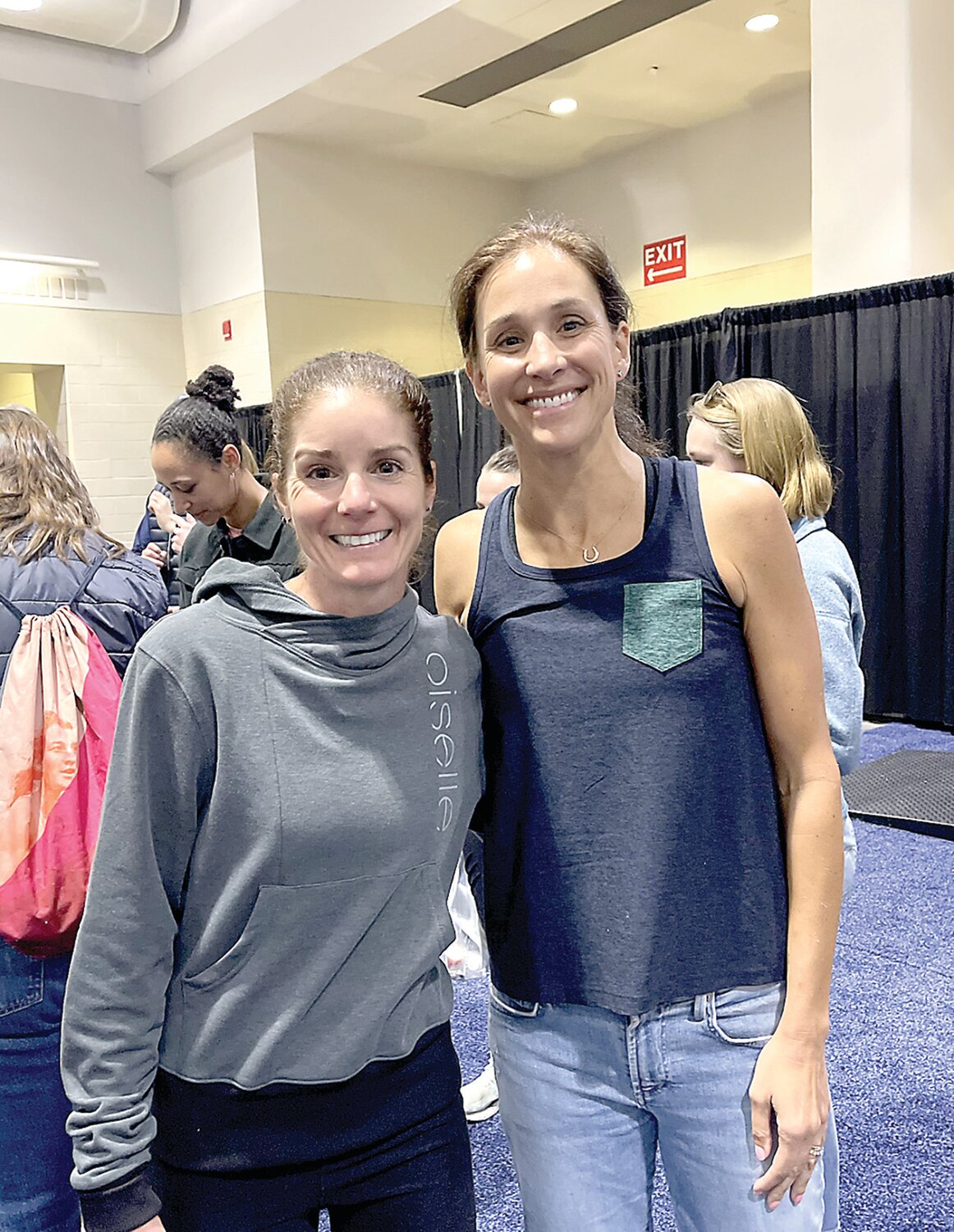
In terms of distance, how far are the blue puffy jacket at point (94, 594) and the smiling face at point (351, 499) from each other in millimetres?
598

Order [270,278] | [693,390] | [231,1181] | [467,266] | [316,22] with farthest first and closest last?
[270,278], [316,22], [693,390], [467,266], [231,1181]

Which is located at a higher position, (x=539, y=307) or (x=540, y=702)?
(x=539, y=307)

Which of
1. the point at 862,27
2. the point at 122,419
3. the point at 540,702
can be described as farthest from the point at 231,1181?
the point at 122,419

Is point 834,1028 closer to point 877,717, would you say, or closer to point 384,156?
point 877,717

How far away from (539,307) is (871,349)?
444cm

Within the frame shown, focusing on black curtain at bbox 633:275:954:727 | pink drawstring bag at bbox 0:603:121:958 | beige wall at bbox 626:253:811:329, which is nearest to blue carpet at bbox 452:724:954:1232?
pink drawstring bag at bbox 0:603:121:958

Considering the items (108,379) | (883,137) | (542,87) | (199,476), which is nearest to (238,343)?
(108,379)

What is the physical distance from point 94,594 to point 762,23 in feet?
19.9

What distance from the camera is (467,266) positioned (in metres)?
1.12

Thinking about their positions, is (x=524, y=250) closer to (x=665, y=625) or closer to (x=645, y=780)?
(x=665, y=625)

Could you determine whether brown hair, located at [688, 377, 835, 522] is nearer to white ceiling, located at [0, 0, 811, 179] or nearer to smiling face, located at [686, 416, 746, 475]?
smiling face, located at [686, 416, 746, 475]

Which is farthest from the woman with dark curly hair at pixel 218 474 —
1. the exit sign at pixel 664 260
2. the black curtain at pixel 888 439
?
the exit sign at pixel 664 260

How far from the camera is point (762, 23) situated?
6059 mm

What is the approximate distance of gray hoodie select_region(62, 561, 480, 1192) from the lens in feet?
3.05
